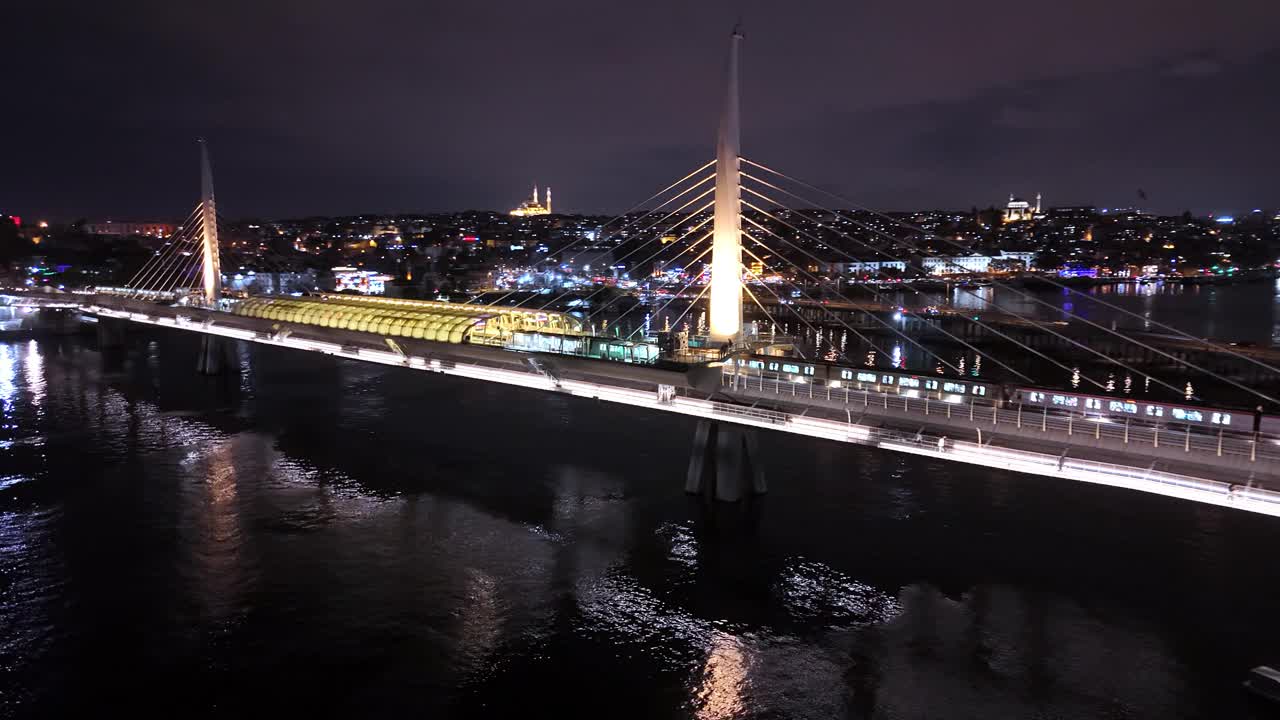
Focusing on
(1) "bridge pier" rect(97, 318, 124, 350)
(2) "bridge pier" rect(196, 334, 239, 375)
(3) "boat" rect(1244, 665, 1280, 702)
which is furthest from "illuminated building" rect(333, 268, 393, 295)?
(3) "boat" rect(1244, 665, 1280, 702)

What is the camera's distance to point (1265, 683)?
12406 mm

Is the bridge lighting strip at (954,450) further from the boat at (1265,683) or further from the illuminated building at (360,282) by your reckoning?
the illuminated building at (360,282)

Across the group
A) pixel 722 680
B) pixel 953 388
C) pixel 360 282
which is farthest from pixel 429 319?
pixel 360 282

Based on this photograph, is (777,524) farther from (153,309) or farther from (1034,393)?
(153,309)

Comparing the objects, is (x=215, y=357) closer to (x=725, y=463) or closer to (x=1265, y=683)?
(x=725, y=463)

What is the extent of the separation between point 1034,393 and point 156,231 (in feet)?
507

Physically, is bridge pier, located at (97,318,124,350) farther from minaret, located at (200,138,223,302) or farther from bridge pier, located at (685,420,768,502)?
bridge pier, located at (685,420,768,502)

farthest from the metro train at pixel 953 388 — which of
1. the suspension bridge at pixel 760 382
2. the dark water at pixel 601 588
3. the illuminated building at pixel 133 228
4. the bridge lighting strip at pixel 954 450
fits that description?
the illuminated building at pixel 133 228

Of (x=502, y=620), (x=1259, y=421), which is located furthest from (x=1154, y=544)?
(x=502, y=620)

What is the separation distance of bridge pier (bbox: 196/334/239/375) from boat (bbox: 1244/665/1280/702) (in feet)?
151

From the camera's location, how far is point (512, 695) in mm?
12758

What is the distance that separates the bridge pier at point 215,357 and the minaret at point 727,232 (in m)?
34.7

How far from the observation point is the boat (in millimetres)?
12297

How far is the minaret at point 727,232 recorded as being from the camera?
20047 millimetres
